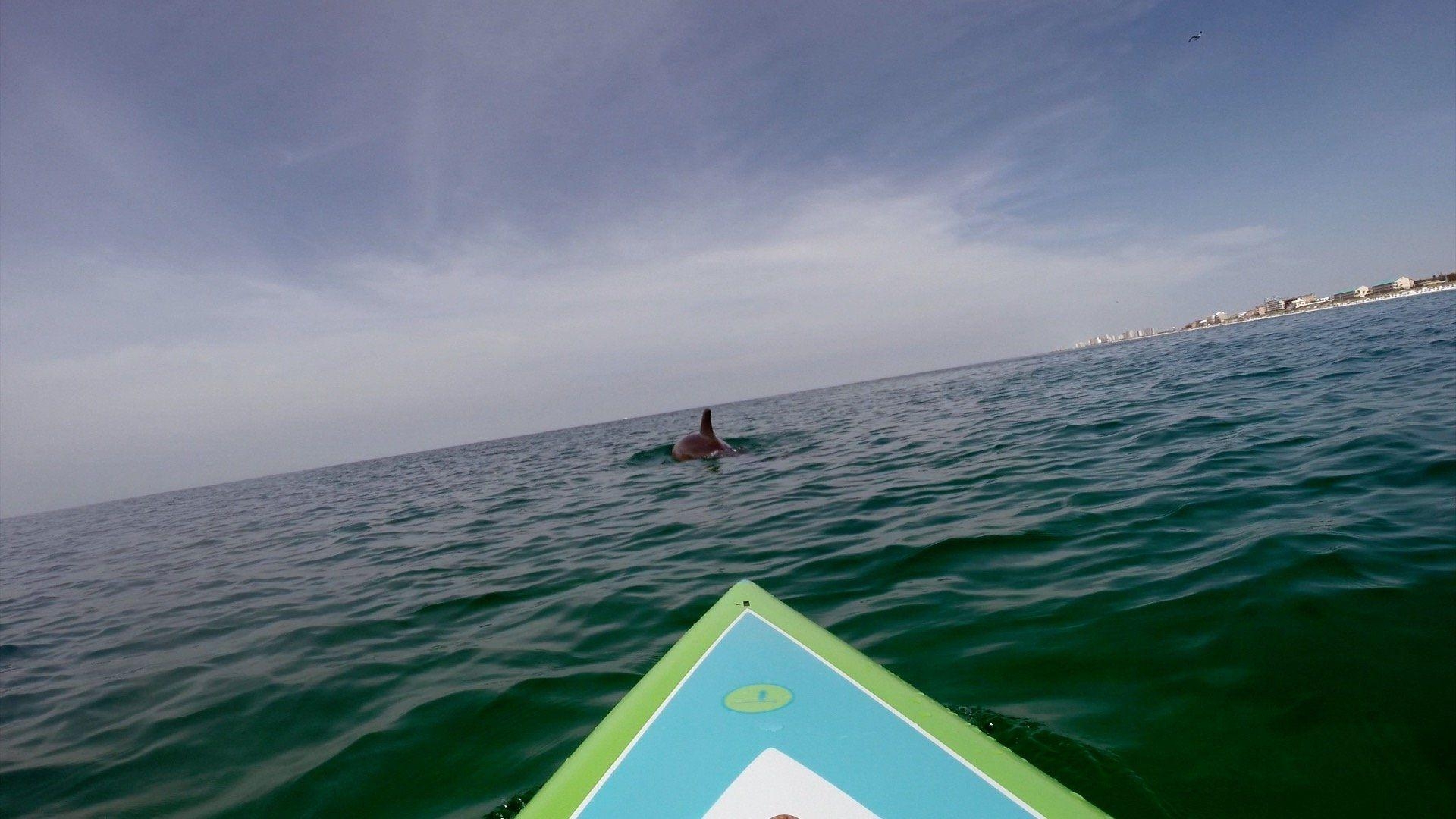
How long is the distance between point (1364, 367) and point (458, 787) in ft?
55.4

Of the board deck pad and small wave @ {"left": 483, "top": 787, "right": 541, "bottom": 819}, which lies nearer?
the board deck pad

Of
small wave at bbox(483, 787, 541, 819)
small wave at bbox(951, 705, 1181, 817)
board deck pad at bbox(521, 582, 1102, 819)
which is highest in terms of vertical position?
board deck pad at bbox(521, 582, 1102, 819)

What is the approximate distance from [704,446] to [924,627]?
39.5ft

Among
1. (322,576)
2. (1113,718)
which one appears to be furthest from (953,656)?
(322,576)

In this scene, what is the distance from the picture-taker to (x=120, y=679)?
5.34 meters

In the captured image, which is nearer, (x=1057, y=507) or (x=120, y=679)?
(x=120, y=679)

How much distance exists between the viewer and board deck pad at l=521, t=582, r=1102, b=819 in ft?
5.67

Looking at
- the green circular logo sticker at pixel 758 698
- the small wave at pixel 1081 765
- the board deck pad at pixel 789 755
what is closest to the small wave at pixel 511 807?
the board deck pad at pixel 789 755

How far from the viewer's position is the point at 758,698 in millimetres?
2213

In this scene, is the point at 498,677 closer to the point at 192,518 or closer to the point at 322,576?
the point at 322,576

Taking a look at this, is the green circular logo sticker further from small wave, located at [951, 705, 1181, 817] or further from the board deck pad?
small wave, located at [951, 705, 1181, 817]

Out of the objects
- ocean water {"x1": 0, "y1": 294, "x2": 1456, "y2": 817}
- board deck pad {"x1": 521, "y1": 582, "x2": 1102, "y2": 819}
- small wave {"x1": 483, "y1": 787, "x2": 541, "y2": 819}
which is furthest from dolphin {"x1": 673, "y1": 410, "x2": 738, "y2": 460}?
board deck pad {"x1": 521, "y1": 582, "x2": 1102, "y2": 819}

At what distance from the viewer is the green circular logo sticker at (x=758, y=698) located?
215cm

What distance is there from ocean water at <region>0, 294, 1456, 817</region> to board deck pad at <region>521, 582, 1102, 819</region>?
2.84ft
